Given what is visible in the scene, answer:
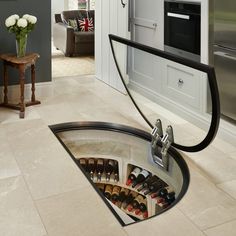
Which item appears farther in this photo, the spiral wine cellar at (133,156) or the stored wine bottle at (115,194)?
the stored wine bottle at (115,194)

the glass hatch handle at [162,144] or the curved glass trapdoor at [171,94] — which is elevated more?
the curved glass trapdoor at [171,94]

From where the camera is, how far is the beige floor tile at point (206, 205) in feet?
7.12

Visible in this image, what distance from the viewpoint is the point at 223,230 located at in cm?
207

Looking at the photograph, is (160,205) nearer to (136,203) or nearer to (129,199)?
(136,203)

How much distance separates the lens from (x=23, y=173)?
270cm

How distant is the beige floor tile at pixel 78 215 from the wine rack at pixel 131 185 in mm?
376

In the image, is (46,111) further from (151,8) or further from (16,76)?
(151,8)

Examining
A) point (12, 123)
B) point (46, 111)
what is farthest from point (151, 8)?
point (12, 123)

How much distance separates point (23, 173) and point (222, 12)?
6.32ft

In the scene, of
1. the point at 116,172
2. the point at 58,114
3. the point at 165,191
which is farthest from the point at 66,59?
the point at 165,191

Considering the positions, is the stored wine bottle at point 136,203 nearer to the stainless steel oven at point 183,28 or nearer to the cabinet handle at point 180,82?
the cabinet handle at point 180,82

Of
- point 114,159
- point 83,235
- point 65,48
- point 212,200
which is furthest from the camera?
point 65,48

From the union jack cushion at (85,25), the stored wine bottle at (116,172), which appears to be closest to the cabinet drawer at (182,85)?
the stored wine bottle at (116,172)

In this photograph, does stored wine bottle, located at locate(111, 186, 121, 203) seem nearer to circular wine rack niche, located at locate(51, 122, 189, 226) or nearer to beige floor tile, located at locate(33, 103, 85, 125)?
circular wine rack niche, located at locate(51, 122, 189, 226)
